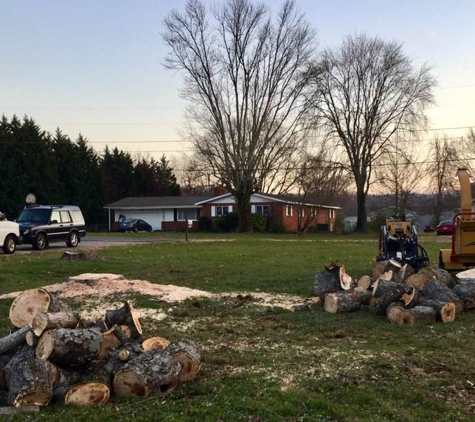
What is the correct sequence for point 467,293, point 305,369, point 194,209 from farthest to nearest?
point 194,209, point 467,293, point 305,369

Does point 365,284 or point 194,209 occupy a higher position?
point 194,209

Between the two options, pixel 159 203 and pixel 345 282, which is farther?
pixel 159 203

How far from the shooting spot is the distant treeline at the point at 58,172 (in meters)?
55.7

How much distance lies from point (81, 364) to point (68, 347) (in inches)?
10.3

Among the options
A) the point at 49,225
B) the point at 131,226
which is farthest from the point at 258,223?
the point at 49,225

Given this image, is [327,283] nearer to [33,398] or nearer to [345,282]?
[345,282]

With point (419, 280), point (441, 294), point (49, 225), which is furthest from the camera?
point (49, 225)

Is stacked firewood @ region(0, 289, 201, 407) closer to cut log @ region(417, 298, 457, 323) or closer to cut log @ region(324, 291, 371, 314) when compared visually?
cut log @ region(324, 291, 371, 314)

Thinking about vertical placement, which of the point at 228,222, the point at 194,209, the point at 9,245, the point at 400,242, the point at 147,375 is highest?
the point at 194,209

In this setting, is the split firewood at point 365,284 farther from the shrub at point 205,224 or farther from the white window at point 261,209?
the white window at point 261,209

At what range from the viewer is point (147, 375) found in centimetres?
556

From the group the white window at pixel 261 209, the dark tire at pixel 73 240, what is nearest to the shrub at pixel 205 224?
the white window at pixel 261 209

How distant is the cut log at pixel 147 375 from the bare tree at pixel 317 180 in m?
46.0

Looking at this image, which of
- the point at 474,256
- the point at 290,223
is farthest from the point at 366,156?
the point at 474,256
